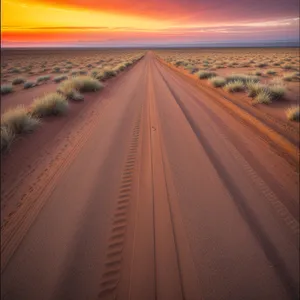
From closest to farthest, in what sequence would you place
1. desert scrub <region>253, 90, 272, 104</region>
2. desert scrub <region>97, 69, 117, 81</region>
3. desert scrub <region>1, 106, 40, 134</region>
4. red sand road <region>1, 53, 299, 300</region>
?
red sand road <region>1, 53, 299, 300</region> → desert scrub <region>1, 106, 40, 134</region> → desert scrub <region>253, 90, 272, 104</region> → desert scrub <region>97, 69, 117, 81</region>

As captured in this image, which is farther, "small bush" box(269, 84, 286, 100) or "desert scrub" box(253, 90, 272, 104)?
"small bush" box(269, 84, 286, 100)

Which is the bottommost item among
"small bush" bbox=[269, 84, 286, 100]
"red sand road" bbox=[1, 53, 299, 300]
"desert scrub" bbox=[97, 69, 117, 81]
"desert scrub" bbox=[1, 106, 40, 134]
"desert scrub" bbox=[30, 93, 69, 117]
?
"red sand road" bbox=[1, 53, 299, 300]

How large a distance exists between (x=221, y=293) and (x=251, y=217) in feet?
4.31

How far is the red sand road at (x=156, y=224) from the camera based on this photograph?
2400 millimetres

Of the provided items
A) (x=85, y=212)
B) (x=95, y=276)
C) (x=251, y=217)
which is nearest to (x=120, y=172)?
(x=85, y=212)

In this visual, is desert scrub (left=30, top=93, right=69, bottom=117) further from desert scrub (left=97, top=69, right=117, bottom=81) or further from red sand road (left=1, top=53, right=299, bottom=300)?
desert scrub (left=97, top=69, right=117, bottom=81)

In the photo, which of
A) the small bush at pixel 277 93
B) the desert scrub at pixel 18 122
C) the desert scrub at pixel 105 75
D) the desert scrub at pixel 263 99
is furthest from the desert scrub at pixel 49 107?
the desert scrub at pixel 105 75

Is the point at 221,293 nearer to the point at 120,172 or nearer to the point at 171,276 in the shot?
the point at 171,276

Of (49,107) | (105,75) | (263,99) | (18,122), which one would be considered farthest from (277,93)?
(105,75)

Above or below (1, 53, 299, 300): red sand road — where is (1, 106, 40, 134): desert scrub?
above

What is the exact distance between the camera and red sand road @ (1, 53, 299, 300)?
240 cm

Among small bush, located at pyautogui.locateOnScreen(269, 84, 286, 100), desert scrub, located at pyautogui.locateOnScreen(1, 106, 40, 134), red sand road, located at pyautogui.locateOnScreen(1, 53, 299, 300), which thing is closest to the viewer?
red sand road, located at pyautogui.locateOnScreen(1, 53, 299, 300)

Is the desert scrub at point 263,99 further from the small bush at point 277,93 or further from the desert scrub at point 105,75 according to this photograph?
the desert scrub at point 105,75

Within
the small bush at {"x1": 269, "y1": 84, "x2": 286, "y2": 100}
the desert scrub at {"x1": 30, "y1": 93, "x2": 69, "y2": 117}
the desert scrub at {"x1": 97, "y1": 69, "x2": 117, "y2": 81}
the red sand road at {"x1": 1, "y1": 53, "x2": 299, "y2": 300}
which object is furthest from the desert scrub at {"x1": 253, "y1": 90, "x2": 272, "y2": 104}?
the desert scrub at {"x1": 97, "y1": 69, "x2": 117, "y2": 81}
